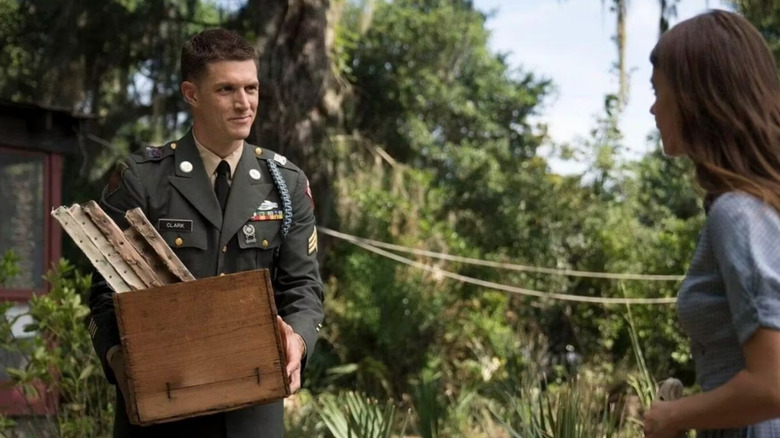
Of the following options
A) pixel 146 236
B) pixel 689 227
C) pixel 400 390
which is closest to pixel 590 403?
pixel 146 236

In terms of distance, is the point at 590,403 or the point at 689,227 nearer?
the point at 590,403

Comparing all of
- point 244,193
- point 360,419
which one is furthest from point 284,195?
point 360,419

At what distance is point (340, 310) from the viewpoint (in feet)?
53.4

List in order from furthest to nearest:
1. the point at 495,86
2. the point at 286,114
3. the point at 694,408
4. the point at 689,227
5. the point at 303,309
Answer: the point at 495,86 < the point at 689,227 < the point at 286,114 < the point at 303,309 < the point at 694,408

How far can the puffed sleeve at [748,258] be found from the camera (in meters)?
1.69

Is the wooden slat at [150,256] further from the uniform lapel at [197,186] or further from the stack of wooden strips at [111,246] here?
the uniform lapel at [197,186]

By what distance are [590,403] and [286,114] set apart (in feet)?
18.8

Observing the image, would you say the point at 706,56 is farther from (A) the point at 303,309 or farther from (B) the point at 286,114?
(B) the point at 286,114

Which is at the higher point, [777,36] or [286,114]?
[777,36]

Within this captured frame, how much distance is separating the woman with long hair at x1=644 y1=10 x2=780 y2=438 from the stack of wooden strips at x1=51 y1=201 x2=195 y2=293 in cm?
126

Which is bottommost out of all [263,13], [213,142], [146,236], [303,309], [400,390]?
[400,390]

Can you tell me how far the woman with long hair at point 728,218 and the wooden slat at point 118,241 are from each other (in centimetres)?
126

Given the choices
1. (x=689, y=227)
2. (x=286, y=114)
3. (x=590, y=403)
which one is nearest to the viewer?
(x=590, y=403)

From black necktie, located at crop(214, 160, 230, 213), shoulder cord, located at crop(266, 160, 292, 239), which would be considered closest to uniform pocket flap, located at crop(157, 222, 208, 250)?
black necktie, located at crop(214, 160, 230, 213)
